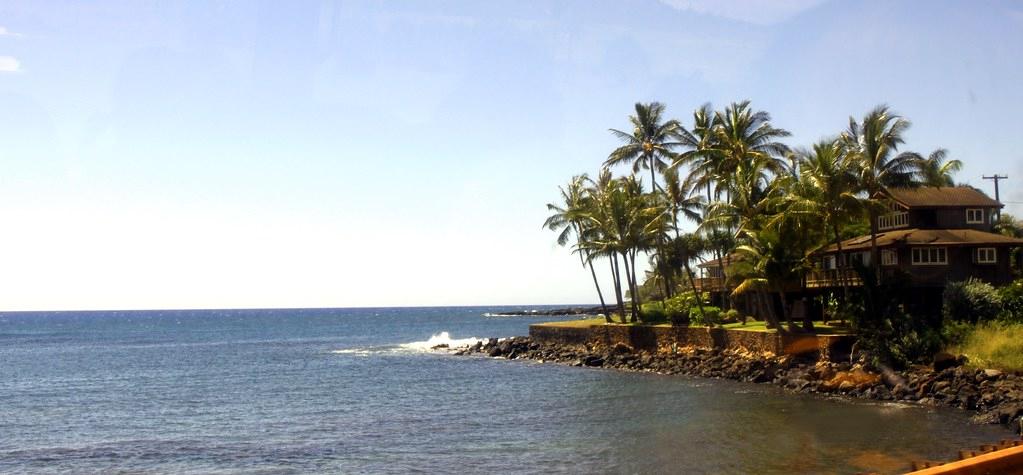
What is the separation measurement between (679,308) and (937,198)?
15.7 metres

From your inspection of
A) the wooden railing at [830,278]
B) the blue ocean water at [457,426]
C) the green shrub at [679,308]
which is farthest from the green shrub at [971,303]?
the green shrub at [679,308]

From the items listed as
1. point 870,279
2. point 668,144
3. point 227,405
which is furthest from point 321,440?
point 668,144

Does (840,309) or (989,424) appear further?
(840,309)

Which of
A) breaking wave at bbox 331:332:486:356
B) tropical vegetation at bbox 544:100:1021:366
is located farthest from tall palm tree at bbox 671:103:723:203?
breaking wave at bbox 331:332:486:356

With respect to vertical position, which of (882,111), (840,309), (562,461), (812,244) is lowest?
(562,461)

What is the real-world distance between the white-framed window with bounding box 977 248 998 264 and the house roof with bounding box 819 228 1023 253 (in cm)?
56

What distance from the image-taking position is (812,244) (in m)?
41.4

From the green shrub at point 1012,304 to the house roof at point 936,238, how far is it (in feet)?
14.3

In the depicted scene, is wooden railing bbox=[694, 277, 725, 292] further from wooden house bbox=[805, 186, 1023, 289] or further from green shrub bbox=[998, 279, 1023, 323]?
green shrub bbox=[998, 279, 1023, 323]

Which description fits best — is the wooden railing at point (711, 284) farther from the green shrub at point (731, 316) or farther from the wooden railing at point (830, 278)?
the wooden railing at point (830, 278)

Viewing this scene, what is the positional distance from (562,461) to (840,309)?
2289 cm

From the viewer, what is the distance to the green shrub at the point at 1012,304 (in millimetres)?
34844

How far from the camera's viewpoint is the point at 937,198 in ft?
146

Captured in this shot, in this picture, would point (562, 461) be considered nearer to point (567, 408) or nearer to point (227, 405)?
point (567, 408)
